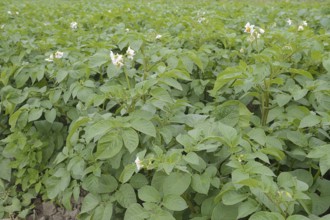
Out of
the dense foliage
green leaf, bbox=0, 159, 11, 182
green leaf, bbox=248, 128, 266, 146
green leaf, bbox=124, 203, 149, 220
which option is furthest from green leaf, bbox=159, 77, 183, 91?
green leaf, bbox=0, 159, 11, 182

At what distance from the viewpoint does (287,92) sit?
194 cm

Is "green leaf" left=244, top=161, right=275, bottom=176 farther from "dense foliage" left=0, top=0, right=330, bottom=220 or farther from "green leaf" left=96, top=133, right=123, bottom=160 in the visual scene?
"green leaf" left=96, top=133, right=123, bottom=160

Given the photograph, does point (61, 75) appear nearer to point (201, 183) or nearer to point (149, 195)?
point (149, 195)

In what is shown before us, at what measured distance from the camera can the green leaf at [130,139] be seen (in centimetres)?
142

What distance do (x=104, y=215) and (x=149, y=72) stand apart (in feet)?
3.28

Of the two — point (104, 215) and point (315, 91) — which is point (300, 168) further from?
point (104, 215)

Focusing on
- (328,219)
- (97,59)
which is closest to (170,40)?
(97,59)

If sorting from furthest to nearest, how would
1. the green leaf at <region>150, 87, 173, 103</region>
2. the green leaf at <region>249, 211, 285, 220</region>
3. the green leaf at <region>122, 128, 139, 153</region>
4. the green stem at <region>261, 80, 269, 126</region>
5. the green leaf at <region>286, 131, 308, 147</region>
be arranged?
the green stem at <region>261, 80, 269, 126</region> → the green leaf at <region>150, 87, 173, 103</region> → the green leaf at <region>286, 131, 308, 147</region> → the green leaf at <region>122, 128, 139, 153</region> → the green leaf at <region>249, 211, 285, 220</region>

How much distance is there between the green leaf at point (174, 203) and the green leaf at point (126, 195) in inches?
10.1

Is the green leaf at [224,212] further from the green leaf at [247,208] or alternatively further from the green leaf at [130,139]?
the green leaf at [130,139]

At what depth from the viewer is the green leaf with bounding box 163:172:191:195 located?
4.41 ft


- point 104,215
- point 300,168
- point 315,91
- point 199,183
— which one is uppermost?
point 315,91

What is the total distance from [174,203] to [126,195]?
0.33 metres

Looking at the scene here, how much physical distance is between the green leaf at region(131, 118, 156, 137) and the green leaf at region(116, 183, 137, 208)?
0.30 metres
